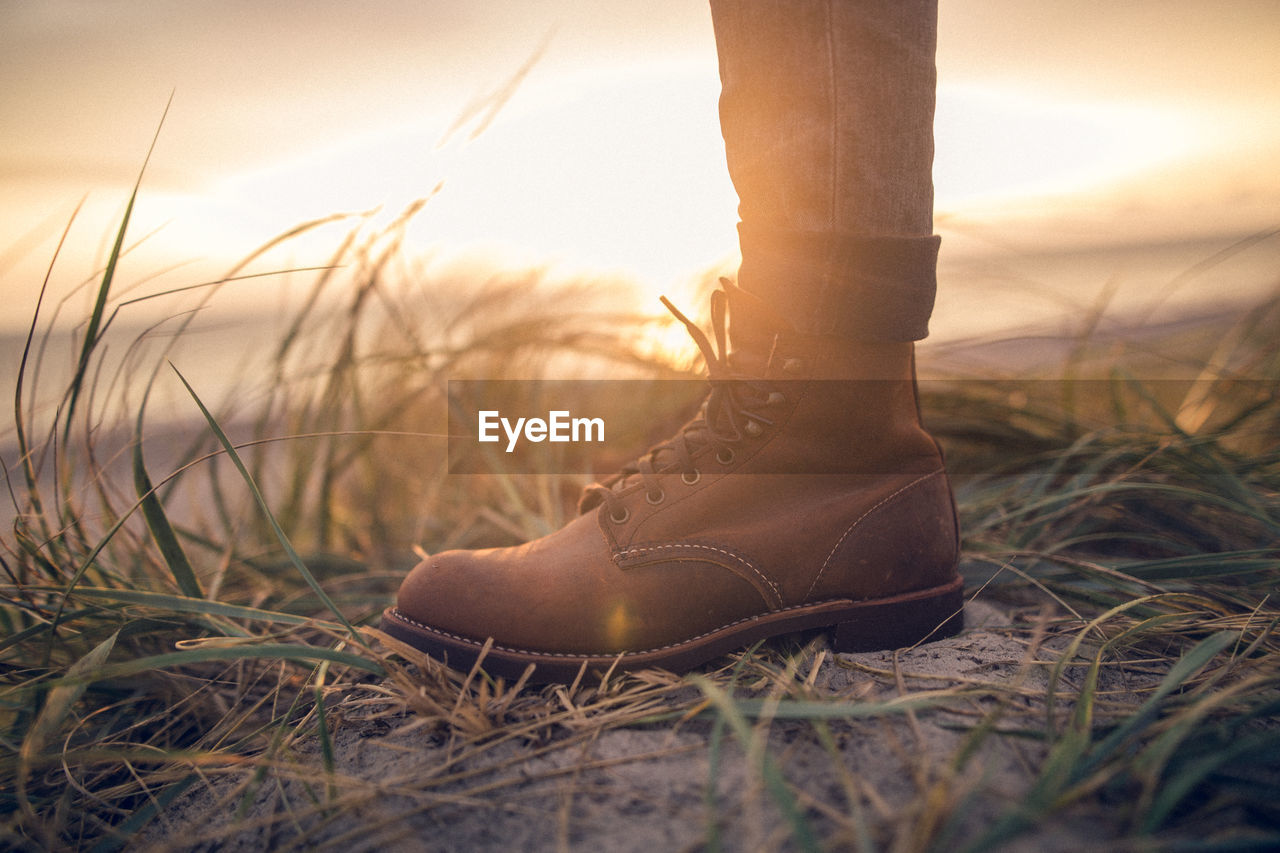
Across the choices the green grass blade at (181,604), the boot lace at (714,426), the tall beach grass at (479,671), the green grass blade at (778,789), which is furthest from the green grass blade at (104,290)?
the green grass blade at (778,789)

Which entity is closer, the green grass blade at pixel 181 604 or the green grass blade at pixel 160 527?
the green grass blade at pixel 181 604

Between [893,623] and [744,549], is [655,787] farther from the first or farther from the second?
[893,623]

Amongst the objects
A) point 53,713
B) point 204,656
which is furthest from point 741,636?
point 53,713

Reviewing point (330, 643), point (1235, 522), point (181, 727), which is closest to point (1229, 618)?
point (1235, 522)

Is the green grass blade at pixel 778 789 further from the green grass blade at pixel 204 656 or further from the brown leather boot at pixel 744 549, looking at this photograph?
the green grass blade at pixel 204 656
